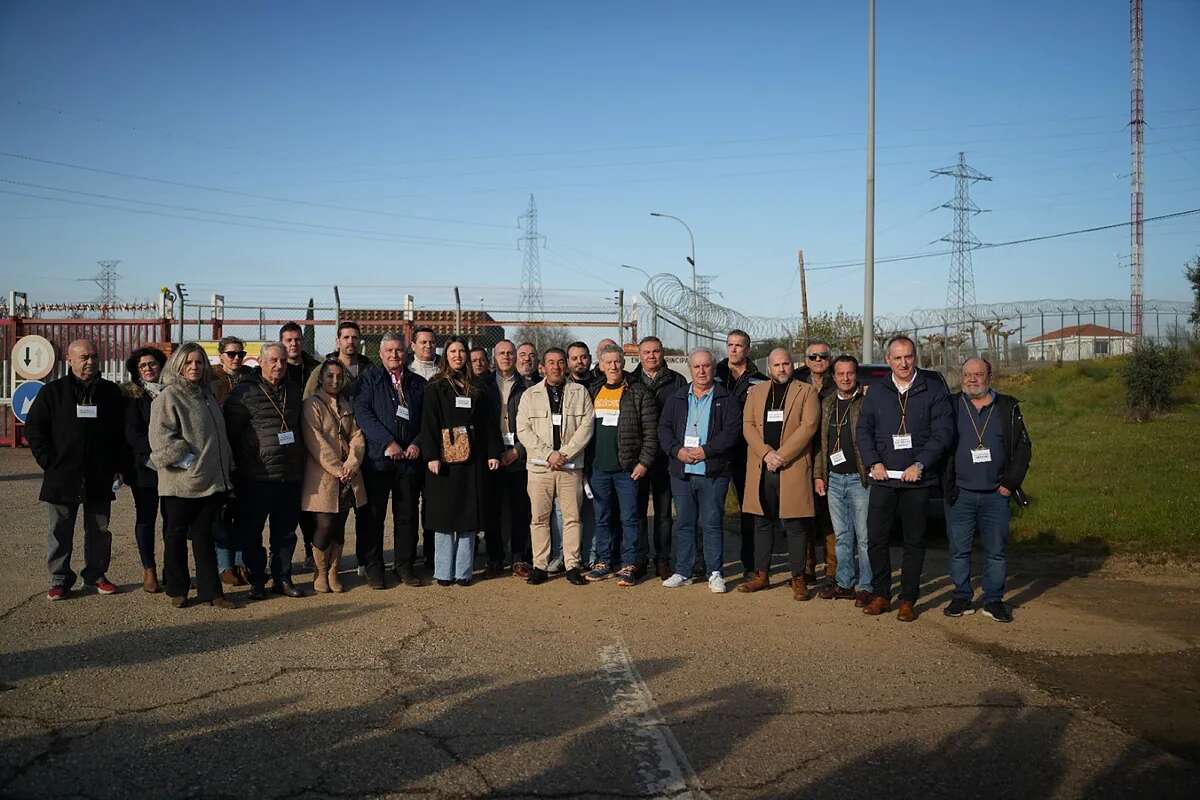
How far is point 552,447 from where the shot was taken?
8305mm

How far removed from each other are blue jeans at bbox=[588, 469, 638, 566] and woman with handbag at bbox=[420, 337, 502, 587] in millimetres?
1064

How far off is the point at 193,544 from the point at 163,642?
113cm

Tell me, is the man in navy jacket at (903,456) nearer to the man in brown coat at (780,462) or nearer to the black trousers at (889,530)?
the black trousers at (889,530)

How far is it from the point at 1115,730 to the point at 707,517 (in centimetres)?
373

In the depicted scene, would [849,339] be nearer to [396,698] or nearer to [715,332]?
[715,332]

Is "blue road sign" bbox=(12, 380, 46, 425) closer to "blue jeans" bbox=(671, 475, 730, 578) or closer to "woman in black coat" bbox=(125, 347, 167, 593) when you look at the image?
"woman in black coat" bbox=(125, 347, 167, 593)

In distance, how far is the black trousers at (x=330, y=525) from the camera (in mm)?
7668

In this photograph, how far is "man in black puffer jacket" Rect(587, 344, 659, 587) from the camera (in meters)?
8.27

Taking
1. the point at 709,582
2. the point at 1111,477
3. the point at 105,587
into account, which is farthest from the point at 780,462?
the point at 1111,477

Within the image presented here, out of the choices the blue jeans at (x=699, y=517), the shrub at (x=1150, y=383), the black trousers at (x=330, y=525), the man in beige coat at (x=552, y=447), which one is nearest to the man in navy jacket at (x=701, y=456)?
the blue jeans at (x=699, y=517)

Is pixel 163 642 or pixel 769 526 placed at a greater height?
pixel 769 526

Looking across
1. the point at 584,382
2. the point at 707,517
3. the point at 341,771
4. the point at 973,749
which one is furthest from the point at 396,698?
the point at 584,382

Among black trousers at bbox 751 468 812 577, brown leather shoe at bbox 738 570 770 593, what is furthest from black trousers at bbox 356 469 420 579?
black trousers at bbox 751 468 812 577

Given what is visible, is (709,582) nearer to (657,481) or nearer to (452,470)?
(657,481)
